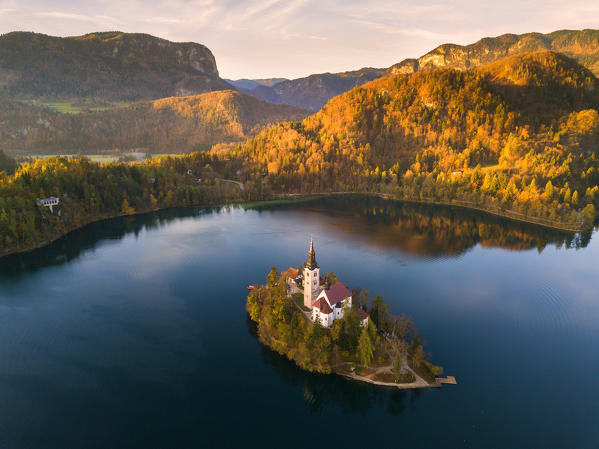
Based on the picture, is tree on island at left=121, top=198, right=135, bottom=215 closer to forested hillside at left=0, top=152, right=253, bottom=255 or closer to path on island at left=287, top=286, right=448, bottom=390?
forested hillside at left=0, top=152, right=253, bottom=255

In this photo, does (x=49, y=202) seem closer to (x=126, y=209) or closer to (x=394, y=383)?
(x=126, y=209)

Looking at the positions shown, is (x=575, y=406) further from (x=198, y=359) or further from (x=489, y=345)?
(x=198, y=359)

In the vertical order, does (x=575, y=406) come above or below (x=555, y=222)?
below

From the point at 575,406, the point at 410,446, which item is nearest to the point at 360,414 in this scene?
the point at 410,446

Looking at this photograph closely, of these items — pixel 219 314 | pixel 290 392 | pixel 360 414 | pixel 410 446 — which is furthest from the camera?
pixel 219 314

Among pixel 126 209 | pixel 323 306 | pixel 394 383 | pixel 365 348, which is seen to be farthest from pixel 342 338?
pixel 126 209

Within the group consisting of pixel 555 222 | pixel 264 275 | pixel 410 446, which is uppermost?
pixel 555 222
